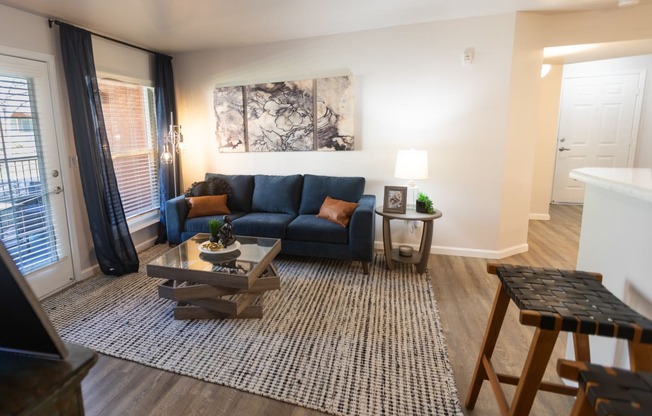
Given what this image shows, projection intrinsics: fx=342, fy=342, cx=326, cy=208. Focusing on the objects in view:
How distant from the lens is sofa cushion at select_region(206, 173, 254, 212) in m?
4.05

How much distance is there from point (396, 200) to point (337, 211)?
59 centimetres

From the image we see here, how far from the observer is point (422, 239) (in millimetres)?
3332

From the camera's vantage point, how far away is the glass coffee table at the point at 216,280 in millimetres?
2311

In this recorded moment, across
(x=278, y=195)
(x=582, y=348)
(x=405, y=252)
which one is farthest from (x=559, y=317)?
(x=278, y=195)

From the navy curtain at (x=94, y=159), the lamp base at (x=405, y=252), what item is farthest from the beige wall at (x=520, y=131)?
the navy curtain at (x=94, y=159)

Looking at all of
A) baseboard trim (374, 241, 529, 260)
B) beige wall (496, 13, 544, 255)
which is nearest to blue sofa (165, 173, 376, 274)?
baseboard trim (374, 241, 529, 260)

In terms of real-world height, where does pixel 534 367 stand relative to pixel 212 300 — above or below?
above

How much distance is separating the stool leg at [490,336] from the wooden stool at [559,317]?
19mm

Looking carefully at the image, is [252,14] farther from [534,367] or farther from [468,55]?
[534,367]

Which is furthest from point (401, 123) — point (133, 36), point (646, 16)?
point (133, 36)

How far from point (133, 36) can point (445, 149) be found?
3.45 meters

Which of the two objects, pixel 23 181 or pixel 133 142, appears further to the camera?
pixel 133 142

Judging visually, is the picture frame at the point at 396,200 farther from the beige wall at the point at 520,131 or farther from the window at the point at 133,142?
the window at the point at 133,142

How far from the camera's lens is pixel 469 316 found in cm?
255
